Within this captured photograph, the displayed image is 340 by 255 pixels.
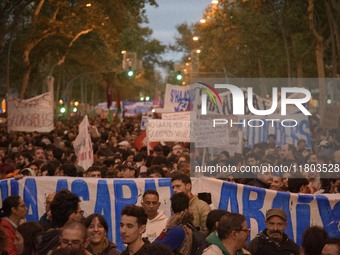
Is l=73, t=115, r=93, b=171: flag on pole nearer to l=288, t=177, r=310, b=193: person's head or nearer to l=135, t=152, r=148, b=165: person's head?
l=135, t=152, r=148, b=165: person's head

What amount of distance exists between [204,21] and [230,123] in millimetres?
38851

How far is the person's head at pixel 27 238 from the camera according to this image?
27.7 ft

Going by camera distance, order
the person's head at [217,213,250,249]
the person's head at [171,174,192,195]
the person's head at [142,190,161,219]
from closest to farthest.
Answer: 1. the person's head at [217,213,250,249]
2. the person's head at [142,190,161,219]
3. the person's head at [171,174,192,195]

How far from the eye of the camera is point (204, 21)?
197 ft

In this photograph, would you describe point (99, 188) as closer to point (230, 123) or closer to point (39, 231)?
point (39, 231)

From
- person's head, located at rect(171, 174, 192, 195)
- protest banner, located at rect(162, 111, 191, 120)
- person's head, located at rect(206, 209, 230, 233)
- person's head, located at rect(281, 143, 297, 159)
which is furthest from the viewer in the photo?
protest banner, located at rect(162, 111, 191, 120)

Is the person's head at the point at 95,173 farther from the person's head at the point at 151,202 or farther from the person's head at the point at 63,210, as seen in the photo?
the person's head at the point at 63,210

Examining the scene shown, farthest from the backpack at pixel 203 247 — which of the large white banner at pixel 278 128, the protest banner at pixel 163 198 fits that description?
the large white banner at pixel 278 128

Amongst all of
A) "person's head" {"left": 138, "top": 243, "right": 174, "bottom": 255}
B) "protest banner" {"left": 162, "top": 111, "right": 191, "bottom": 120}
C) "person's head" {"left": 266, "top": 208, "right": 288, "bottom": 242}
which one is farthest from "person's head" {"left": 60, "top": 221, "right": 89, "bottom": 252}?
"protest banner" {"left": 162, "top": 111, "right": 191, "bottom": 120}

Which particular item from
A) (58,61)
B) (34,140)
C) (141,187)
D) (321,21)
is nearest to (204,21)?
(58,61)

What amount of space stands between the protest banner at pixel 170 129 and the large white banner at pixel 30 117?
6403 millimetres

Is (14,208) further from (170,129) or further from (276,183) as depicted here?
(170,129)

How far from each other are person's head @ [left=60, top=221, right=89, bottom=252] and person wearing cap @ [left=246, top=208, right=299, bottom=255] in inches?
85.8

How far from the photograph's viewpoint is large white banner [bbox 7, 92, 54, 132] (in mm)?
29484
